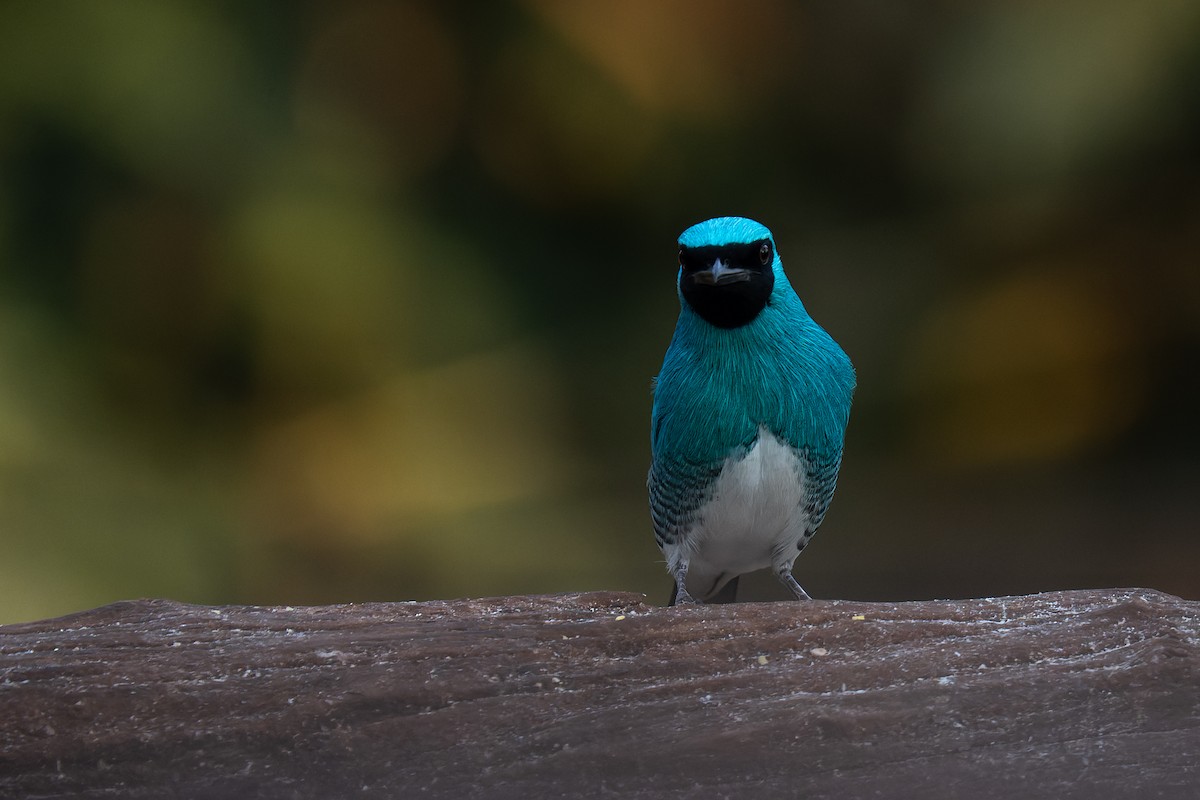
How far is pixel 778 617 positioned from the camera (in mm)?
2240

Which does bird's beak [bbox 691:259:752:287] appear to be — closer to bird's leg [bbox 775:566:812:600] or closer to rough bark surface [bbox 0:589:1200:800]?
rough bark surface [bbox 0:589:1200:800]

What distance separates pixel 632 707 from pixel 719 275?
3.22 ft

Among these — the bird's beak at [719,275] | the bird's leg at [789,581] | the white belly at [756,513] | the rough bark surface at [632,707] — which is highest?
the bird's beak at [719,275]

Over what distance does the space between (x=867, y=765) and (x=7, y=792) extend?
47.2 inches

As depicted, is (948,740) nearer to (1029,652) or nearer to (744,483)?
(1029,652)

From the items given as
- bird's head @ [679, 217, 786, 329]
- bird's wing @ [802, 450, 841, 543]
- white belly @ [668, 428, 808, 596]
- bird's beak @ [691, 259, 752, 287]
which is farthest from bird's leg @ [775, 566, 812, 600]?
bird's beak @ [691, 259, 752, 287]

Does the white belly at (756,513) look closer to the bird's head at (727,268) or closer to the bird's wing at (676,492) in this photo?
the bird's wing at (676,492)

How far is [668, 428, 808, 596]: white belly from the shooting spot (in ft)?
9.56

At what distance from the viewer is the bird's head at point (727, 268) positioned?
8.74 ft

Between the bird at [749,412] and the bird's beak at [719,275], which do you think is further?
the bird at [749,412]

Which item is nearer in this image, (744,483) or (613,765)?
(613,765)

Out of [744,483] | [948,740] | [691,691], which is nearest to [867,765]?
[948,740]

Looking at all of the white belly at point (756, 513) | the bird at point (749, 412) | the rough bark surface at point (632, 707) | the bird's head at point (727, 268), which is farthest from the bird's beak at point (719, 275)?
the rough bark surface at point (632, 707)

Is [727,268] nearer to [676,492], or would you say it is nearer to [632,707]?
[676,492]
